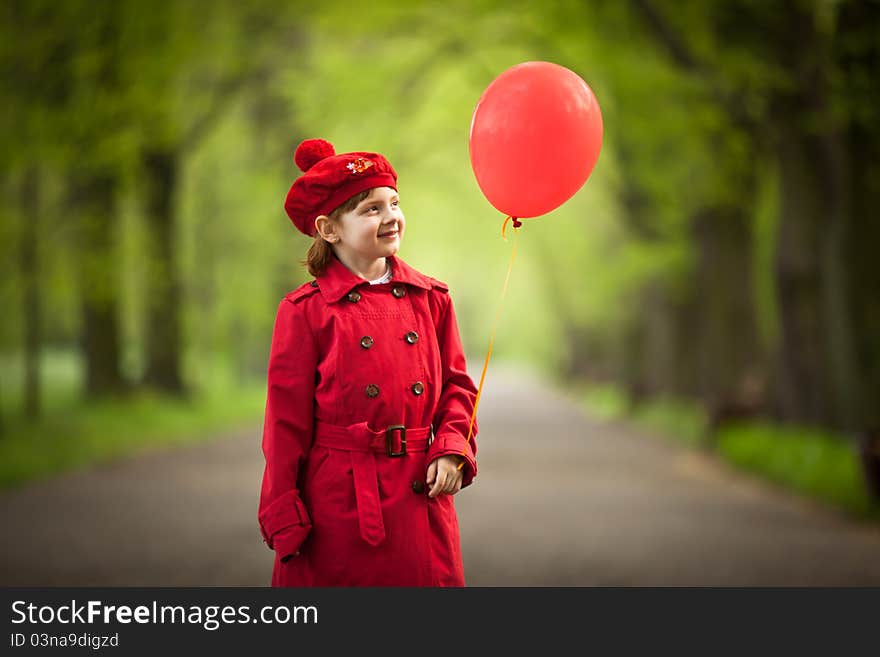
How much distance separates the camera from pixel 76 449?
40.3 ft

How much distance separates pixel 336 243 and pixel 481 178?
1.74ft

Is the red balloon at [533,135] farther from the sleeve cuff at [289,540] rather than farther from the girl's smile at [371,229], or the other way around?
the sleeve cuff at [289,540]

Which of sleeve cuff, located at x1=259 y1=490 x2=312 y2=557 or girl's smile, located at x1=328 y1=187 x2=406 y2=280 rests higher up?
girl's smile, located at x1=328 y1=187 x2=406 y2=280

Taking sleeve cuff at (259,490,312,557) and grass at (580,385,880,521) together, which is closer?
sleeve cuff at (259,490,312,557)

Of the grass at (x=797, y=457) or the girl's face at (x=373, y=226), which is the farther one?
the grass at (x=797, y=457)

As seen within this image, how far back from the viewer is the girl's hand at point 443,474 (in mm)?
2967

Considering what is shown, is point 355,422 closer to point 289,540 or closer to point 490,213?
point 289,540

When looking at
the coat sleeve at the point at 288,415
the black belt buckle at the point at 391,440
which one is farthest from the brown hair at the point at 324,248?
the black belt buckle at the point at 391,440

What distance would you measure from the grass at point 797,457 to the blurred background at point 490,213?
5 cm

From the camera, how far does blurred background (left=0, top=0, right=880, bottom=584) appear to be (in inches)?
424

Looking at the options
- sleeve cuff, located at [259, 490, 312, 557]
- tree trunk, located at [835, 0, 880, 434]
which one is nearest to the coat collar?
sleeve cuff, located at [259, 490, 312, 557]

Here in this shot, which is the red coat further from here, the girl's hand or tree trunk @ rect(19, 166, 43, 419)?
tree trunk @ rect(19, 166, 43, 419)

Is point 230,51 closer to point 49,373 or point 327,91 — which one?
point 327,91

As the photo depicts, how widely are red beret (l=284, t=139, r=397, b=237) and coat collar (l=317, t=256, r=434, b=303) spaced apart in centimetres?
16
